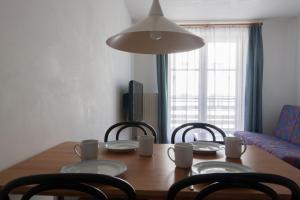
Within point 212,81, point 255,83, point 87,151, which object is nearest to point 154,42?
point 87,151

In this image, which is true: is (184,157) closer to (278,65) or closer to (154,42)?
(154,42)

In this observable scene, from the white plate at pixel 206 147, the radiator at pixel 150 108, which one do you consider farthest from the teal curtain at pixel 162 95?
the white plate at pixel 206 147

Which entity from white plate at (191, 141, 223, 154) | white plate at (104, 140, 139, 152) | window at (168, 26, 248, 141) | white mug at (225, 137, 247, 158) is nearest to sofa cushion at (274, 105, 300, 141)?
window at (168, 26, 248, 141)

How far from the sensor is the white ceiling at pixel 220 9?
3.46 metres

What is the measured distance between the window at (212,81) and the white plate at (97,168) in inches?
132

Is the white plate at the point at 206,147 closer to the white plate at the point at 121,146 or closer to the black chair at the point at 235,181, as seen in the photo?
the white plate at the point at 121,146

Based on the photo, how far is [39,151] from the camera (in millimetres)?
1341

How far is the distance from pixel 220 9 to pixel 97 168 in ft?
11.2

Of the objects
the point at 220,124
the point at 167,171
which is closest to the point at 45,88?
the point at 167,171

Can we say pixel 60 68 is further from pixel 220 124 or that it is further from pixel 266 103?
pixel 266 103

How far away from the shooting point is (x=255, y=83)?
418 centimetres

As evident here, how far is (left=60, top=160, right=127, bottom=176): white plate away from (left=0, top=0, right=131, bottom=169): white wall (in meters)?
0.30

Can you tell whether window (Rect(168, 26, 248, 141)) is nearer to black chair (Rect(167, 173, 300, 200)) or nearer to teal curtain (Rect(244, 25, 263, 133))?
teal curtain (Rect(244, 25, 263, 133))

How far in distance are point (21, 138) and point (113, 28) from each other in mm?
2077
